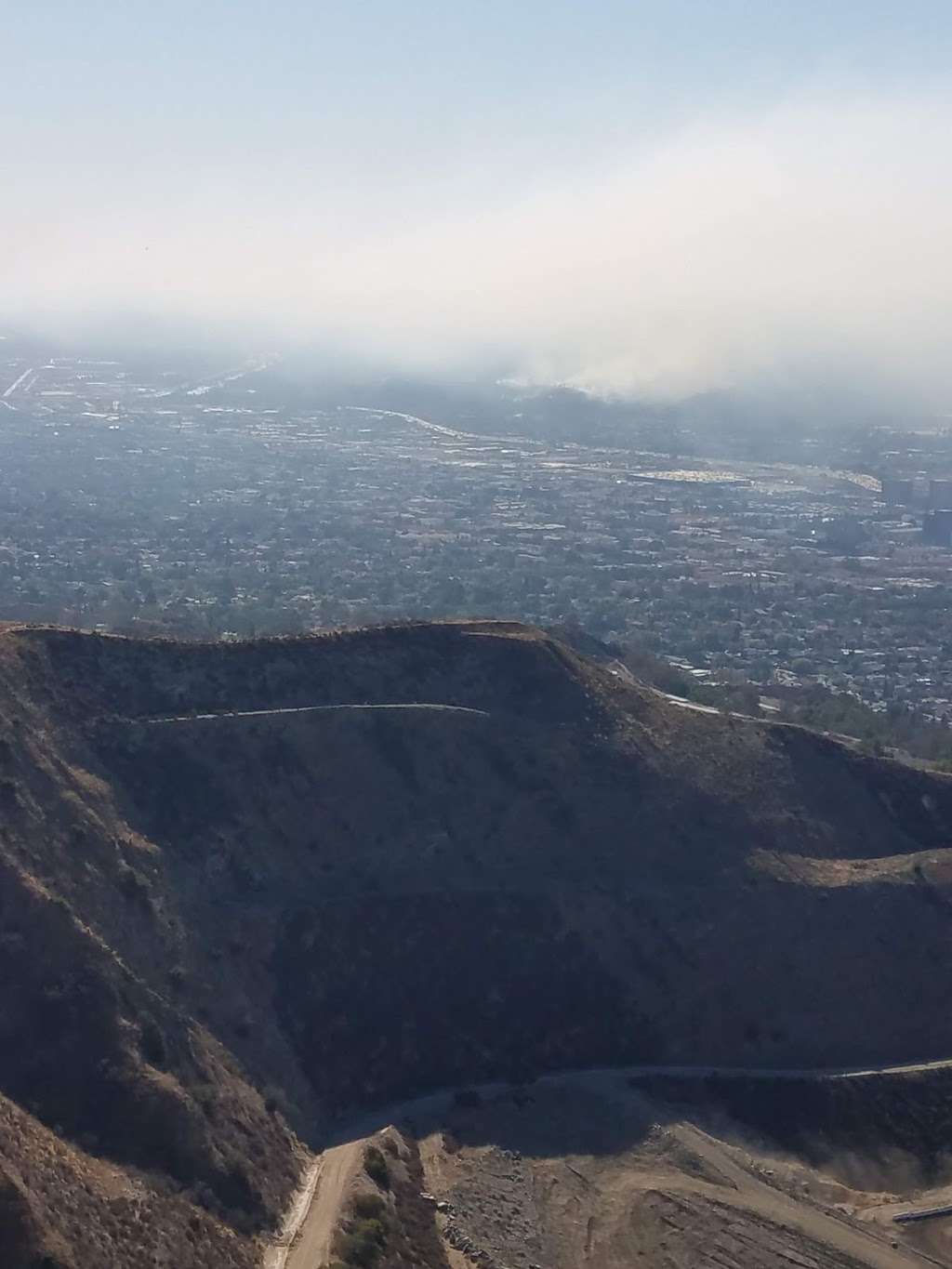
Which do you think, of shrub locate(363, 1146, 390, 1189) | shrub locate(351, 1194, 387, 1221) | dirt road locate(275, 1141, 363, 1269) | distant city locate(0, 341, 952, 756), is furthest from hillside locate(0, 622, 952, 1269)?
distant city locate(0, 341, 952, 756)

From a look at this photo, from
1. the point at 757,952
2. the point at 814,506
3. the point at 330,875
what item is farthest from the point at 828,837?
the point at 814,506

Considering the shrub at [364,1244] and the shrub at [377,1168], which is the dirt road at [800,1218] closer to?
the shrub at [377,1168]

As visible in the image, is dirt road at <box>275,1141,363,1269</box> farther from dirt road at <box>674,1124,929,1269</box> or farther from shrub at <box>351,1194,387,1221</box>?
dirt road at <box>674,1124,929,1269</box>

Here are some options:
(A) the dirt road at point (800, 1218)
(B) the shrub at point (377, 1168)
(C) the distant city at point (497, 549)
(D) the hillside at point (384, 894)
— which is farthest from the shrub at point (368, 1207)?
(C) the distant city at point (497, 549)

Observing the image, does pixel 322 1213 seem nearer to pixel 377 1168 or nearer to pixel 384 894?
pixel 377 1168

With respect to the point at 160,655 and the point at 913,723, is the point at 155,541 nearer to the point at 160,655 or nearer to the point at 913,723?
the point at 913,723

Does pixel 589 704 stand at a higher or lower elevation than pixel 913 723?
Answer: higher
